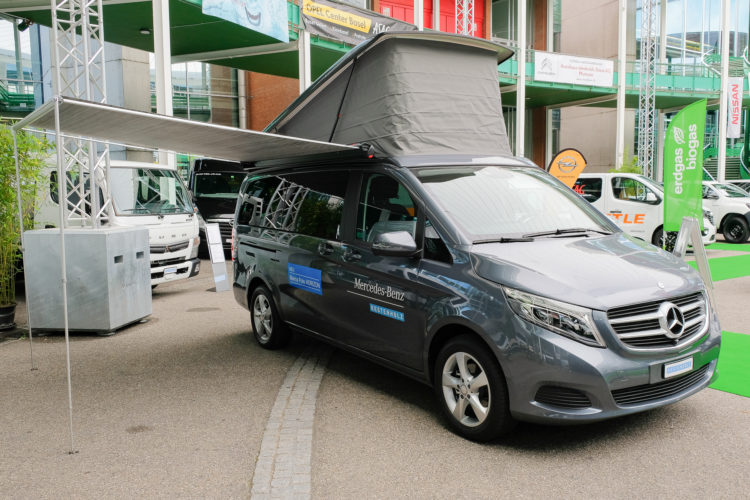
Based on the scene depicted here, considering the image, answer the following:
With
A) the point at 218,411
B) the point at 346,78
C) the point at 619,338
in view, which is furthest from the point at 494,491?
the point at 346,78

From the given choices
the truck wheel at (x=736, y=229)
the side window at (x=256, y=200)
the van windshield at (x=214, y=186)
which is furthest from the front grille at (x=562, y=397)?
the truck wheel at (x=736, y=229)

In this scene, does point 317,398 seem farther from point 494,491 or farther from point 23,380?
point 23,380

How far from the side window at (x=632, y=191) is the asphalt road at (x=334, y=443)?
34.1 ft

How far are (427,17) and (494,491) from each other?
3189 centimetres

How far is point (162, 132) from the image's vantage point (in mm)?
5152

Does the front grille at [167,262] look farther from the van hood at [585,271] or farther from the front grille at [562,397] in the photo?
the front grille at [562,397]

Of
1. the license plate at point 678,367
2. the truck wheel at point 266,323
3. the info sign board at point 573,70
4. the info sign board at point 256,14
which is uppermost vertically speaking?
the info sign board at point 573,70

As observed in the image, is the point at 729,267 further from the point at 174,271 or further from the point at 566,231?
the point at 174,271

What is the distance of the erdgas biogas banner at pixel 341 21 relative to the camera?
777 inches

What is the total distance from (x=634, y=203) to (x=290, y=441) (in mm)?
12542

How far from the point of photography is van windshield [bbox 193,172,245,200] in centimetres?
1702

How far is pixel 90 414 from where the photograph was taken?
4.89m

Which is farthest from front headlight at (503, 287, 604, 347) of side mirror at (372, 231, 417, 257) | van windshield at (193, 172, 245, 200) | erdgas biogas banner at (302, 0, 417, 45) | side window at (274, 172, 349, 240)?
erdgas biogas banner at (302, 0, 417, 45)

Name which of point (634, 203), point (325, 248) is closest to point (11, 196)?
point (325, 248)
